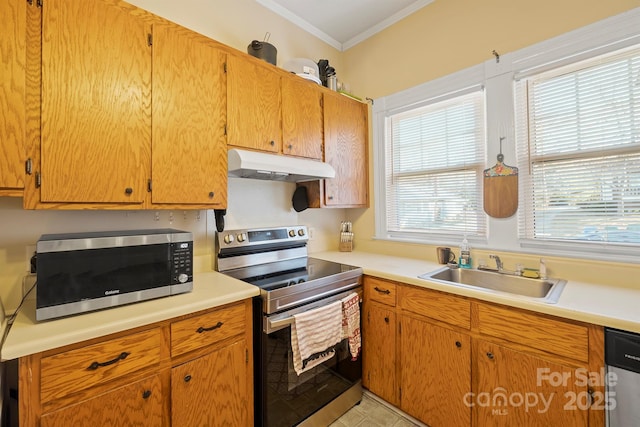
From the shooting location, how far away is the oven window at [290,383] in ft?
4.90

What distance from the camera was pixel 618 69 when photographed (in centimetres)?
155

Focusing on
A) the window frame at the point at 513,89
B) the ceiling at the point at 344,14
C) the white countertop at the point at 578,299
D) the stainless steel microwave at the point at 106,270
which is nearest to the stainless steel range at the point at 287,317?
the white countertop at the point at 578,299

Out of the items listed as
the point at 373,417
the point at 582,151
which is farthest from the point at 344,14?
the point at 373,417

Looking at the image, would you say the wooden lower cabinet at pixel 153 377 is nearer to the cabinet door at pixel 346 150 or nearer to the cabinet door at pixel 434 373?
the cabinet door at pixel 434 373

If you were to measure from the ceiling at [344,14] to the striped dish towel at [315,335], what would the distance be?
8.02 feet

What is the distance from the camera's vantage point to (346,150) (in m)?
2.51

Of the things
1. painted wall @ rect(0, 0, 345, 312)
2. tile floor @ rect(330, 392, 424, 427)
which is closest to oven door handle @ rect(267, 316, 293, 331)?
painted wall @ rect(0, 0, 345, 312)

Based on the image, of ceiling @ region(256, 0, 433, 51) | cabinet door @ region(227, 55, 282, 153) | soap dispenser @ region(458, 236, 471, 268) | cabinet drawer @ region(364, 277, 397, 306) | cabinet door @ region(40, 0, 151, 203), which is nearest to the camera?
cabinet door @ region(40, 0, 151, 203)

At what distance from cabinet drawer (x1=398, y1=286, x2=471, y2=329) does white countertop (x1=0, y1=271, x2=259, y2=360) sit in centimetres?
97

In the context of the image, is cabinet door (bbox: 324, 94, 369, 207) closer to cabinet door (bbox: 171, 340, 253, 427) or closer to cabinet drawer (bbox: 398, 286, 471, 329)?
cabinet drawer (bbox: 398, 286, 471, 329)

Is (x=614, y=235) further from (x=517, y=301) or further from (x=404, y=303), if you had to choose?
(x=404, y=303)

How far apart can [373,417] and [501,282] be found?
1.27 metres

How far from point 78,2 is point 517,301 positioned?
248cm

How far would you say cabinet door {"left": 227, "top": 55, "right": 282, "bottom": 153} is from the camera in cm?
175
